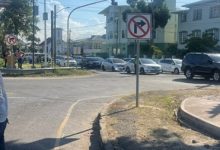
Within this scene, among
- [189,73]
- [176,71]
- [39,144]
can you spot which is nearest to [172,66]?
[176,71]

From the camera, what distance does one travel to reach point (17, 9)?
5688 centimetres

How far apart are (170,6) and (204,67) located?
5493 cm

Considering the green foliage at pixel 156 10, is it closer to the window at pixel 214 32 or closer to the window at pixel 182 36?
the window at pixel 182 36

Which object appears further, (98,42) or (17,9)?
(98,42)

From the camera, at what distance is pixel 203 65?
30703 millimetres

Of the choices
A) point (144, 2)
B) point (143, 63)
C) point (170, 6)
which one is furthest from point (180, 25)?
point (143, 63)

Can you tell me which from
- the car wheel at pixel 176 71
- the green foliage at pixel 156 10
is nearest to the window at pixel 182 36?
the green foliage at pixel 156 10

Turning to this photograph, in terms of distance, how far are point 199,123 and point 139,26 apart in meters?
3.58

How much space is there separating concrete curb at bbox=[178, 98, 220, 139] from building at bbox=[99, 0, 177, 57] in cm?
6360

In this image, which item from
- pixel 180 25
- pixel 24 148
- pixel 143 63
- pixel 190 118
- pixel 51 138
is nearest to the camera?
pixel 24 148

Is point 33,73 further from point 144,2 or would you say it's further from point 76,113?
point 144,2

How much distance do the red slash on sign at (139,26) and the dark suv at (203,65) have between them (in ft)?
57.1

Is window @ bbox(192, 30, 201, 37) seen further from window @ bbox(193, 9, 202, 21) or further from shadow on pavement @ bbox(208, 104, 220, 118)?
shadow on pavement @ bbox(208, 104, 220, 118)

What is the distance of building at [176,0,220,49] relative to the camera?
203ft
